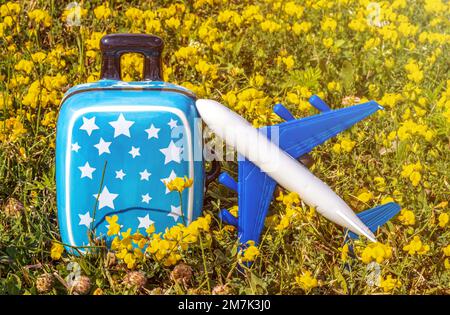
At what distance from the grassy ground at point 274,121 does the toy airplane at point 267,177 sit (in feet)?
0.25

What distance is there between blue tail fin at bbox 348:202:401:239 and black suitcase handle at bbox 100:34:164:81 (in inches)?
38.0

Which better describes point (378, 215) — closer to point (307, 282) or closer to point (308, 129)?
point (308, 129)

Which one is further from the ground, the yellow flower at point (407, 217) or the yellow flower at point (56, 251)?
the yellow flower at point (407, 217)

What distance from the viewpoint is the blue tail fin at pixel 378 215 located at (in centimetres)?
264

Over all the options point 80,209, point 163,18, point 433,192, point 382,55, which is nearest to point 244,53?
point 163,18

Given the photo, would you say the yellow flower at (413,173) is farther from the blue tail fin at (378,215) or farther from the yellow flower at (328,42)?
the yellow flower at (328,42)

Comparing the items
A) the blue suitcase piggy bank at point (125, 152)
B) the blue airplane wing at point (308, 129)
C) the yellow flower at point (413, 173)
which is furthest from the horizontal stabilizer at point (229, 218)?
the yellow flower at point (413, 173)

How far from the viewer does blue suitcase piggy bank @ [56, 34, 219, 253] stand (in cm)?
239

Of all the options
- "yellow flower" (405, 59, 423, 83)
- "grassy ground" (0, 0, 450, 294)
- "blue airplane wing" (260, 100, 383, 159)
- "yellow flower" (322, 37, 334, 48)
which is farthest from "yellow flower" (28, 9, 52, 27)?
"yellow flower" (405, 59, 423, 83)

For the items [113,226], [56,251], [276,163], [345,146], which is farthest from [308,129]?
[56,251]

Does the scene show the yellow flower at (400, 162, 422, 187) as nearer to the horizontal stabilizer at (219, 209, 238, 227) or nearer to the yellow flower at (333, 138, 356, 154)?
the yellow flower at (333, 138, 356, 154)

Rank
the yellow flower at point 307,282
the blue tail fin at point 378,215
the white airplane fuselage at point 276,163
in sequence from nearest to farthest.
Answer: the yellow flower at point 307,282 < the white airplane fuselage at point 276,163 < the blue tail fin at point 378,215

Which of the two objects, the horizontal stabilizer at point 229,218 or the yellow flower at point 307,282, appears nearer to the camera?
the yellow flower at point 307,282

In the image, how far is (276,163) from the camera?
2559 mm
